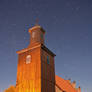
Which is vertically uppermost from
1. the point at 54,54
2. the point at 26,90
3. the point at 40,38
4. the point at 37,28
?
the point at 37,28

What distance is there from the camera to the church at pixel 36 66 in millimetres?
22109

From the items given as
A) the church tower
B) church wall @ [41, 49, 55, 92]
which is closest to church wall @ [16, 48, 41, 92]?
the church tower

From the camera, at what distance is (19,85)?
23.5 meters

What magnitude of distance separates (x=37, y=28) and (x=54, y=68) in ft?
24.9

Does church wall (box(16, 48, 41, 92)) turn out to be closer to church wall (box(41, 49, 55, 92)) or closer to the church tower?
the church tower

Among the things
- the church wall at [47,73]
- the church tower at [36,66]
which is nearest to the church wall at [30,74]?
the church tower at [36,66]

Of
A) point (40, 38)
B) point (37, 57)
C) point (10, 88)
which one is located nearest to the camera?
point (37, 57)

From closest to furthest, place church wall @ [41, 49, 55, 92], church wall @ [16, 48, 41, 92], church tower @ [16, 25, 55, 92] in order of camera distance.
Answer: church wall @ [16, 48, 41, 92] → church tower @ [16, 25, 55, 92] → church wall @ [41, 49, 55, 92]

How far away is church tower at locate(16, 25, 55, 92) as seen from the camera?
22.1 meters

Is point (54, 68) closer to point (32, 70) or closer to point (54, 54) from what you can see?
point (54, 54)

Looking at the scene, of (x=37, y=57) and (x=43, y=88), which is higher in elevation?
(x=37, y=57)

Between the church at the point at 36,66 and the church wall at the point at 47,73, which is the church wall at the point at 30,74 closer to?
the church at the point at 36,66

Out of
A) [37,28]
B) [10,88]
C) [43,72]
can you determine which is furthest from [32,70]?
[10,88]

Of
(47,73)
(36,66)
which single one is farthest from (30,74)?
(47,73)
